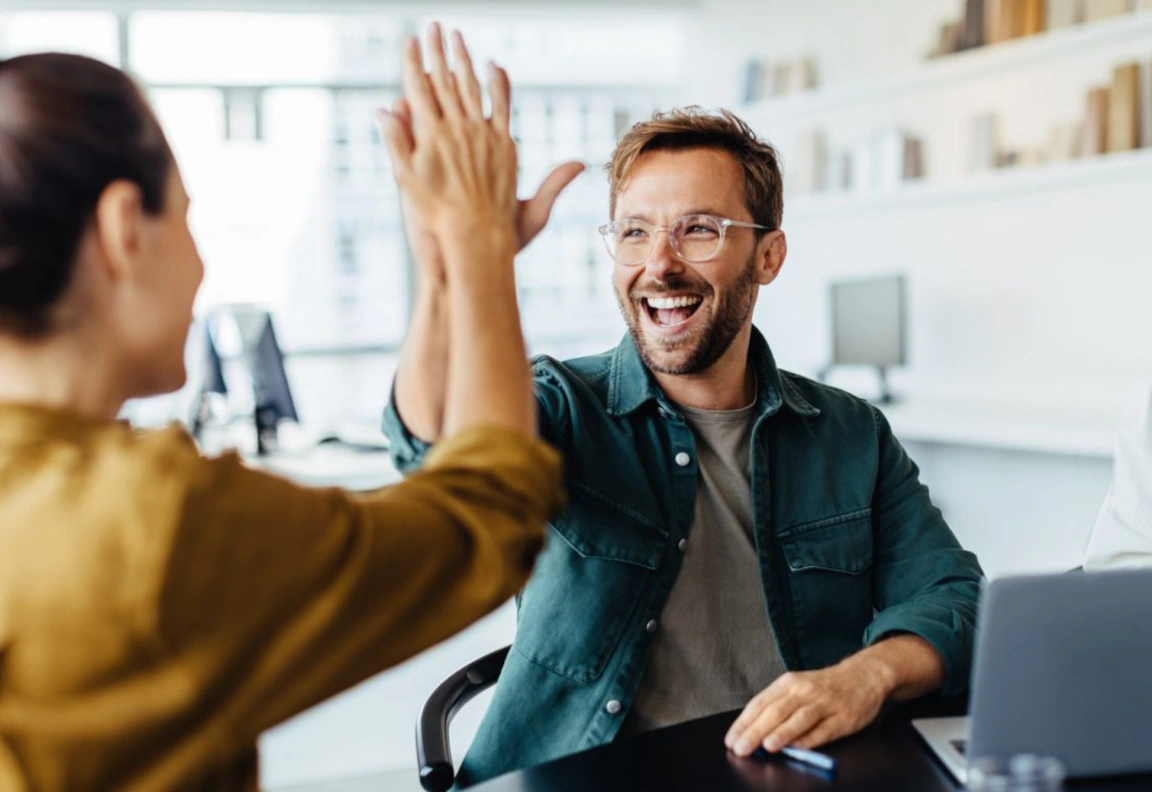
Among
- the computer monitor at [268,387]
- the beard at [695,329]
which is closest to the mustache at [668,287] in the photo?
the beard at [695,329]

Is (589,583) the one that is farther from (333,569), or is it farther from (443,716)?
(333,569)

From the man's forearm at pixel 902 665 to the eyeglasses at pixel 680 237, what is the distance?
688mm

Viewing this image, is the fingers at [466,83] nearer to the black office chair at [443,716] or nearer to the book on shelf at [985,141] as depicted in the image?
the black office chair at [443,716]

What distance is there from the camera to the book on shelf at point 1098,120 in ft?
13.8

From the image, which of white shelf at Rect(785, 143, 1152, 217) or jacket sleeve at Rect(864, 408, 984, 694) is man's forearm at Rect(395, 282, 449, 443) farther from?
white shelf at Rect(785, 143, 1152, 217)

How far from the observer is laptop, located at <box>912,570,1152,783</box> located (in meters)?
0.98

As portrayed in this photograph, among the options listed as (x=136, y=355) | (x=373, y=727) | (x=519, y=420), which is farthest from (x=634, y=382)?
(x=373, y=727)

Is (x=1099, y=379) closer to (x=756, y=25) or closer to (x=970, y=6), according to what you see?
(x=970, y=6)

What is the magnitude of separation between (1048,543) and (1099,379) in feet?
2.11

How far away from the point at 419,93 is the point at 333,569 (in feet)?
1.14

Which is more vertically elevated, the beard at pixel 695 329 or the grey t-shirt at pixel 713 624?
the beard at pixel 695 329

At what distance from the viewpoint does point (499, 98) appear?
92cm

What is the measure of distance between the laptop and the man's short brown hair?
3.45 feet

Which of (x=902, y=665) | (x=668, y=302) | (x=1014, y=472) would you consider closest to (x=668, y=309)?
(x=668, y=302)
